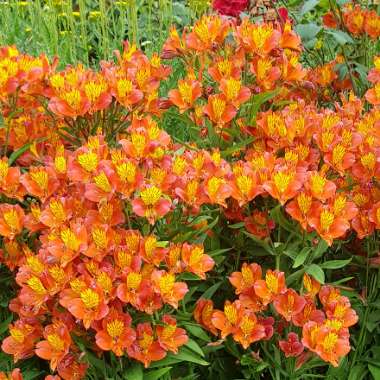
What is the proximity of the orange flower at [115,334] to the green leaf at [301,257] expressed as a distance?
0.40 metres

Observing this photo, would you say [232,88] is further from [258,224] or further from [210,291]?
[210,291]

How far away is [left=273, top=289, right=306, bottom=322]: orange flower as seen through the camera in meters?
1.76

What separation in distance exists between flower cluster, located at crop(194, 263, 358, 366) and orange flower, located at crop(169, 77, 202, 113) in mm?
527

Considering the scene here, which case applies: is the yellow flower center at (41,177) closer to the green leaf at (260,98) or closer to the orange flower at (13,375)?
the orange flower at (13,375)

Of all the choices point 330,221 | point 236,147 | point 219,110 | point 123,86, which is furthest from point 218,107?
point 330,221

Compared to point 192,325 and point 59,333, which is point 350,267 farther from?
point 59,333

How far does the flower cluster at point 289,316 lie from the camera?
5.64ft

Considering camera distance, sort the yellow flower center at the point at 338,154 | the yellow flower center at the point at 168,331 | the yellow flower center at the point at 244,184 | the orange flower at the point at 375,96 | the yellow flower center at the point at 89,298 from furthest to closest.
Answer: the orange flower at the point at 375,96 < the yellow flower center at the point at 338,154 < the yellow flower center at the point at 244,184 < the yellow flower center at the point at 168,331 < the yellow flower center at the point at 89,298

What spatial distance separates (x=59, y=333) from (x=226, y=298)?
569mm

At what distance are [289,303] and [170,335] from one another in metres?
0.28

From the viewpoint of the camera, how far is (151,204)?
1.67 metres

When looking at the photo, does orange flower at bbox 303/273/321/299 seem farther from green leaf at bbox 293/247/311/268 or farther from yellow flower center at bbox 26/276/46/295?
yellow flower center at bbox 26/276/46/295

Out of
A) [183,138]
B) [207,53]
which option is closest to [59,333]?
[207,53]

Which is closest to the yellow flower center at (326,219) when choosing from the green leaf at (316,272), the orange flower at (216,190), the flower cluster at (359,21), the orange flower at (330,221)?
the orange flower at (330,221)
